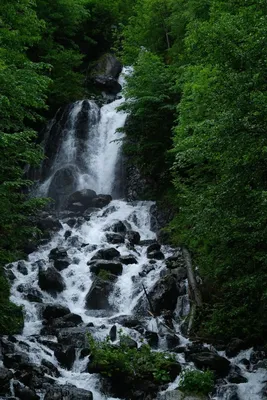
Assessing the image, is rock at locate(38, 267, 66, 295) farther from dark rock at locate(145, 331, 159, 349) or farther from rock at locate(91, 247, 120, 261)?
dark rock at locate(145, 331, 159, 349)

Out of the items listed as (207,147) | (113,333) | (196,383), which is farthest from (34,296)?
(207,147)

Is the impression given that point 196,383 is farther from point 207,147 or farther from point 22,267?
point 22,267


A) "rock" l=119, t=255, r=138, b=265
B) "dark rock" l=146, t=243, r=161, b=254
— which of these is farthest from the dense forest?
"rock" l=119, t=255, r=138, b=265

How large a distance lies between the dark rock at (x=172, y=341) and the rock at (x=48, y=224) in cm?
1005

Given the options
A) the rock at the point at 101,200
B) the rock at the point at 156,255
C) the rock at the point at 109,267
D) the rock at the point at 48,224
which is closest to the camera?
the rock at the point at 109,267

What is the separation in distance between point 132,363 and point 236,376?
8.23 ft

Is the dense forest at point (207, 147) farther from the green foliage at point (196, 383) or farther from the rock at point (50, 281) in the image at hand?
the rock at point (50, 281)

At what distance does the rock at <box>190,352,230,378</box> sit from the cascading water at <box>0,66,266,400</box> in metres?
0.29

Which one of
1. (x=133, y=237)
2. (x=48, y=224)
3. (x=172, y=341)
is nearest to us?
(x=172, y=341)

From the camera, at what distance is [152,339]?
1322 centimetres

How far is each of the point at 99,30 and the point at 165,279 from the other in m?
28.9

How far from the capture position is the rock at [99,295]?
16125 millimetres

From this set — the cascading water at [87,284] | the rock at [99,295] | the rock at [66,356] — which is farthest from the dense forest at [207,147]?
the rock at [99,295]

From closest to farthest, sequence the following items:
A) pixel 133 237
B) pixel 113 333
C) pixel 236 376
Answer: pixel 236 376
pixel 113 333
pixel 133 237
